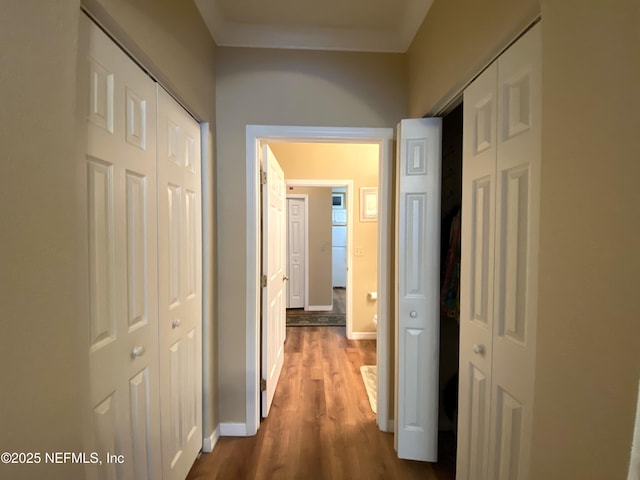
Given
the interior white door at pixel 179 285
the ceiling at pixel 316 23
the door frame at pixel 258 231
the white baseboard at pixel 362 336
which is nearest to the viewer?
the interior white door at pixel 179 285

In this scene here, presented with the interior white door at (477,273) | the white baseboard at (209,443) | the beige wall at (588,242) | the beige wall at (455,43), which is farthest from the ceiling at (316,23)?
the white baseboard at (209,443)

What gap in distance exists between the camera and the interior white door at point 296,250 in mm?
4938

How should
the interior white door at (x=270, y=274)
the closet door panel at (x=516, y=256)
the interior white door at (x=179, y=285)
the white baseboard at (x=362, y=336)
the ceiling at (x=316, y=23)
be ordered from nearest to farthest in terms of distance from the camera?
the closet door panel at (x=516, y=256) → the interior white door at (x=179, y=285) → the ceiling at (x=316, y=23) → the interior white door at (x=270, y=274) → the white baseboard at (x=362, y=336)

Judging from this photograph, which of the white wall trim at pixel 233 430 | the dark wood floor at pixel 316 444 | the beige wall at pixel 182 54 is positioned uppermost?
the beige wall at pixel 182 54

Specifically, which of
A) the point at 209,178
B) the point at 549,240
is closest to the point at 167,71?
the point at 209,178

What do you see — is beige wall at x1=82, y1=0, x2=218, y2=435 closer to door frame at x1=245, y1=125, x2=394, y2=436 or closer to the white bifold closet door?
the white bifold closet door

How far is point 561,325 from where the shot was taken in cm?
68

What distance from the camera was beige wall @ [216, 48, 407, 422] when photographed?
1.79 m

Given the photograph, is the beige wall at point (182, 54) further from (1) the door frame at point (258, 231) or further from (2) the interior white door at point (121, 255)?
(1) the door frame at point (258, 231)

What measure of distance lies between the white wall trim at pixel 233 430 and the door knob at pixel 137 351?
111 centimetres

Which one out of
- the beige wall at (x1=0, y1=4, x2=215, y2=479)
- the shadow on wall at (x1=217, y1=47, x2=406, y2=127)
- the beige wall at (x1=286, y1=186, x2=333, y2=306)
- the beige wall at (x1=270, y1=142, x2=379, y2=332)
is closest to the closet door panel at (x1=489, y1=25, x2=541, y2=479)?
the shadow on wall at (x1=217, y1=47, x2=406, y2=127)

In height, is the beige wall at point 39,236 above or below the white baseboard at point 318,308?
above

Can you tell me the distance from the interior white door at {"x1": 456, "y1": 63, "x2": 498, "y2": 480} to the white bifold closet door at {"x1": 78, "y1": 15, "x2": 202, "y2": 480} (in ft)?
4.44

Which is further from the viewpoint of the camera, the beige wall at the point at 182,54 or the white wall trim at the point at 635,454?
the beige wall at the point at 182,54
